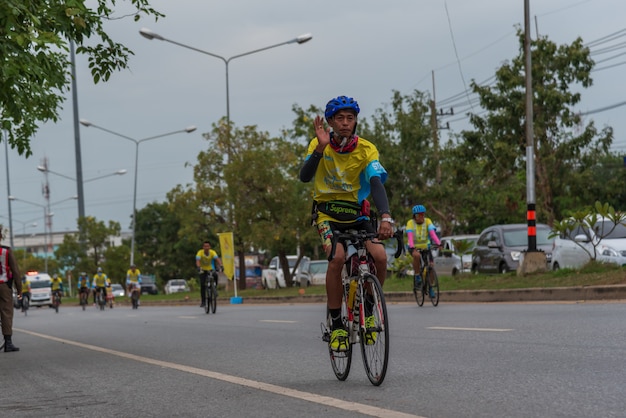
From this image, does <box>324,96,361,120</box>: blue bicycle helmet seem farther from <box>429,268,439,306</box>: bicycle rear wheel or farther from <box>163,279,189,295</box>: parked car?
<box>163,279,189,295</box>: parked car

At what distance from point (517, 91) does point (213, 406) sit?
3251 cm

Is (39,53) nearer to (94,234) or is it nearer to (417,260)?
(417,260)

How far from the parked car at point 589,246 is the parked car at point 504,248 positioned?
2146 mm

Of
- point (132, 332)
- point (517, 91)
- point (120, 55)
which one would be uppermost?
point (517, 91)

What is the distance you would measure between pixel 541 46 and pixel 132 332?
24.5 m

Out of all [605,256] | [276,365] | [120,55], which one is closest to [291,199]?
[605,256]

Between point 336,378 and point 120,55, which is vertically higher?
point 120,55

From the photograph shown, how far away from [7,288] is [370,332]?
26.2 feet

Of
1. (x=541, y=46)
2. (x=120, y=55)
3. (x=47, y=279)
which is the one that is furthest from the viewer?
(x=47, y=279)

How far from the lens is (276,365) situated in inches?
365

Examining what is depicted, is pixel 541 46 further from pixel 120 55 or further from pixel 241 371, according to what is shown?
pixel 241 371

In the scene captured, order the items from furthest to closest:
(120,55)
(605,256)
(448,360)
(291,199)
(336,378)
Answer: (291,199), (605,256), (120,55), (448,360), (336,378)

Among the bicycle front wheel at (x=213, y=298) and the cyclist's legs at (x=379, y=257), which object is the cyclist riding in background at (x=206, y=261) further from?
the cyclist's legs at (x=379, y=257)

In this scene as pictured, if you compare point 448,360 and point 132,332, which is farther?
point 132,332
